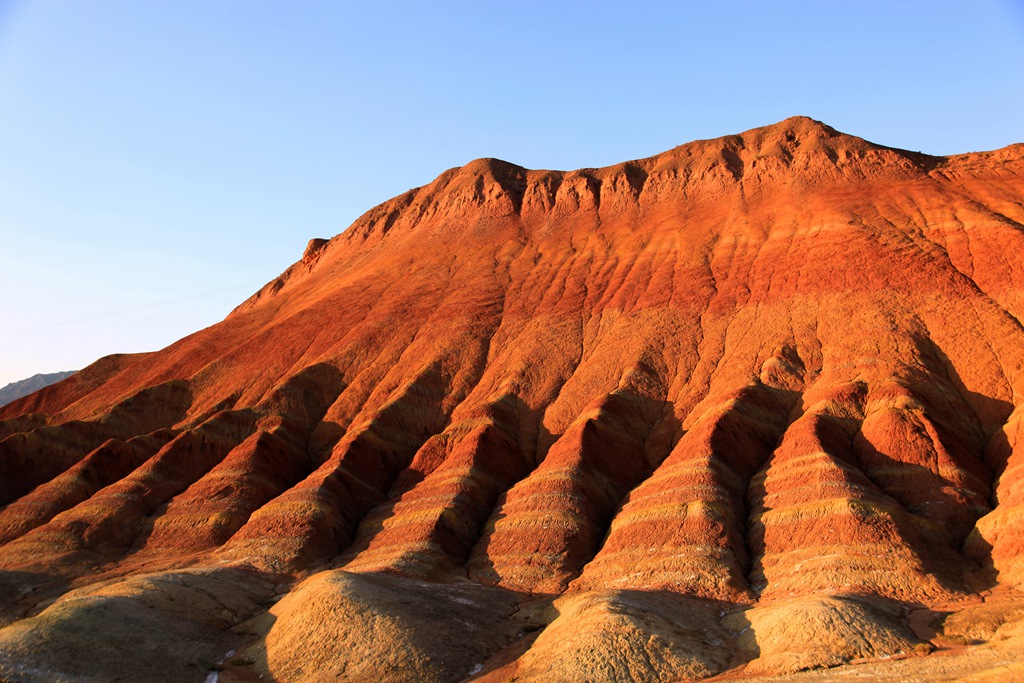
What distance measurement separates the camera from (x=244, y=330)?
94.3m

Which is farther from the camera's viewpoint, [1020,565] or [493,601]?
[493,601]

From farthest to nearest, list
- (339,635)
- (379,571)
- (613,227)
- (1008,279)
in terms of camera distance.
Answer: (613,227) → (1008,279) → (379,571) → (339,635)

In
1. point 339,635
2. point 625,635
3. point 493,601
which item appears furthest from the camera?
point 493,601

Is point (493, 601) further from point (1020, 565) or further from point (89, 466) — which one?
point (89, 466)

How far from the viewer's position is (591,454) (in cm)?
5591

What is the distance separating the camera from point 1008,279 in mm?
61031

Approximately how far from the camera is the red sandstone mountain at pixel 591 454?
37.1 m

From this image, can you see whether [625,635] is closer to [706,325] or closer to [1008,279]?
[706,325]

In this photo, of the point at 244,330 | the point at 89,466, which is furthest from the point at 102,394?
the point at 89,466

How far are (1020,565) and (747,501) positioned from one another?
1469 centimetres

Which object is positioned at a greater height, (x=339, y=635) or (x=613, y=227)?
(x=613, y=227)

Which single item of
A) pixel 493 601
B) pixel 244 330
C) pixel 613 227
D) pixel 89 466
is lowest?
pixel 493 601

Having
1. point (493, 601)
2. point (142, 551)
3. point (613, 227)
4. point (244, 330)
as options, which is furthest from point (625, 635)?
point (244, 330)

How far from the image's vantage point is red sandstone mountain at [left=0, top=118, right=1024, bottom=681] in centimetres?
3709
